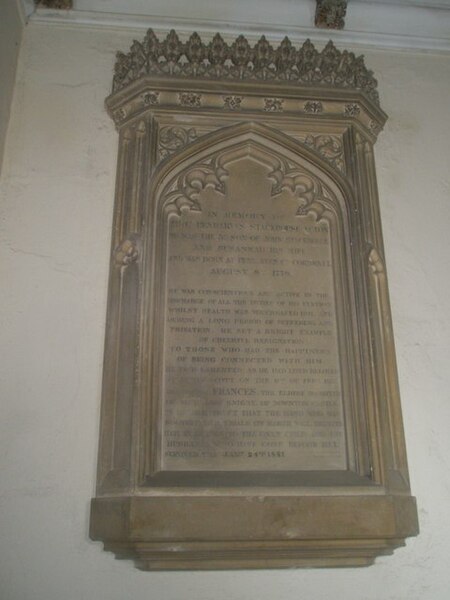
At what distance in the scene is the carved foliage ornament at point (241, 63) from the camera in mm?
2916

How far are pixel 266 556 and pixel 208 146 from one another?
182 cm

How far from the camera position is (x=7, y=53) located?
2.87 metres

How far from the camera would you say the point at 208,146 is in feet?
9.34

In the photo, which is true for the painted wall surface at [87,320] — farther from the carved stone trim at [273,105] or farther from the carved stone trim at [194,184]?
the carved stone trim at [273,105]

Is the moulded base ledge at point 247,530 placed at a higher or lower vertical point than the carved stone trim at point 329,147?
lower

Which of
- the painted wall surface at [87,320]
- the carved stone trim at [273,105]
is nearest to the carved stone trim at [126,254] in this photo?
the painted wall surface at [87,320]

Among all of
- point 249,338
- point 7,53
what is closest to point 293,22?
point 7,53

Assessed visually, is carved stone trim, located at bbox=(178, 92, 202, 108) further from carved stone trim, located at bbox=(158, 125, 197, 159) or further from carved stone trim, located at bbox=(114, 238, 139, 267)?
carved stone trim, located at bbox=(114, 238, 139, 267)

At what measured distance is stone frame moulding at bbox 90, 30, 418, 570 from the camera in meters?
2.21

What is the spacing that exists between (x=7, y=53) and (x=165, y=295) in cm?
144

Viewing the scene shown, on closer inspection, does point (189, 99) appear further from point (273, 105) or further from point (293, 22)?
point (293, 22)

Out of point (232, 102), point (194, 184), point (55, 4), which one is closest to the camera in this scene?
point (194, 184)

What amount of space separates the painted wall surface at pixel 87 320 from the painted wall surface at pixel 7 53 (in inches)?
2.4

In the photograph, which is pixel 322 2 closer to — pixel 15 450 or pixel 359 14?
pixel 359 14
